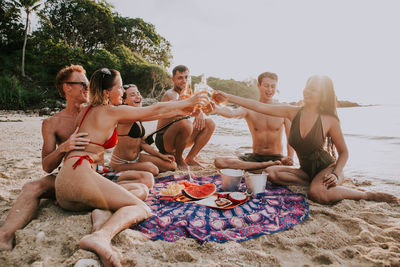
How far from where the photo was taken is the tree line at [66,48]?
19312 mm

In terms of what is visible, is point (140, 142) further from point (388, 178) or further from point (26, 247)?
point (388, 178)

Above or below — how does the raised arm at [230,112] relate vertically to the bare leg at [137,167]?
above

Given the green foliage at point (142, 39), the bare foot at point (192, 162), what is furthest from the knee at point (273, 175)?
the green foliage at point (142, 39)

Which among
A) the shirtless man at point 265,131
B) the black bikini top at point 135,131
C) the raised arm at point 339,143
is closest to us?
the raised arm at point 339,143

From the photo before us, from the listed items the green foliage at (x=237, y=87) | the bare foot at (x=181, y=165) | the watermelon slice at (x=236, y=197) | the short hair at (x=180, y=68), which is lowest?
the bare foot at (x=181, y=165)

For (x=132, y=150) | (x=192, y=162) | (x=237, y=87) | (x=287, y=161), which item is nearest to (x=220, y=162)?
(x=192, y=162)

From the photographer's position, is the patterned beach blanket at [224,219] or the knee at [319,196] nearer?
the patterned beach blanket at [224,219]

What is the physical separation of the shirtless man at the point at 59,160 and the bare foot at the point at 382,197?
3.32 metres

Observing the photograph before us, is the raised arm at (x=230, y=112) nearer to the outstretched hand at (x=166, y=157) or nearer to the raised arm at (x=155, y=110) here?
the outstretched hand at (x=166, y=157)

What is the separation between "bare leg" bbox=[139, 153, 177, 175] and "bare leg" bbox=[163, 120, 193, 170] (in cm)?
51

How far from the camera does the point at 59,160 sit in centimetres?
270

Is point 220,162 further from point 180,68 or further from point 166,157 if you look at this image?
point 180,68

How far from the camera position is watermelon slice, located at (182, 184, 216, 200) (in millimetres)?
3201

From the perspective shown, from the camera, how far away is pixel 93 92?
2.63 metres
